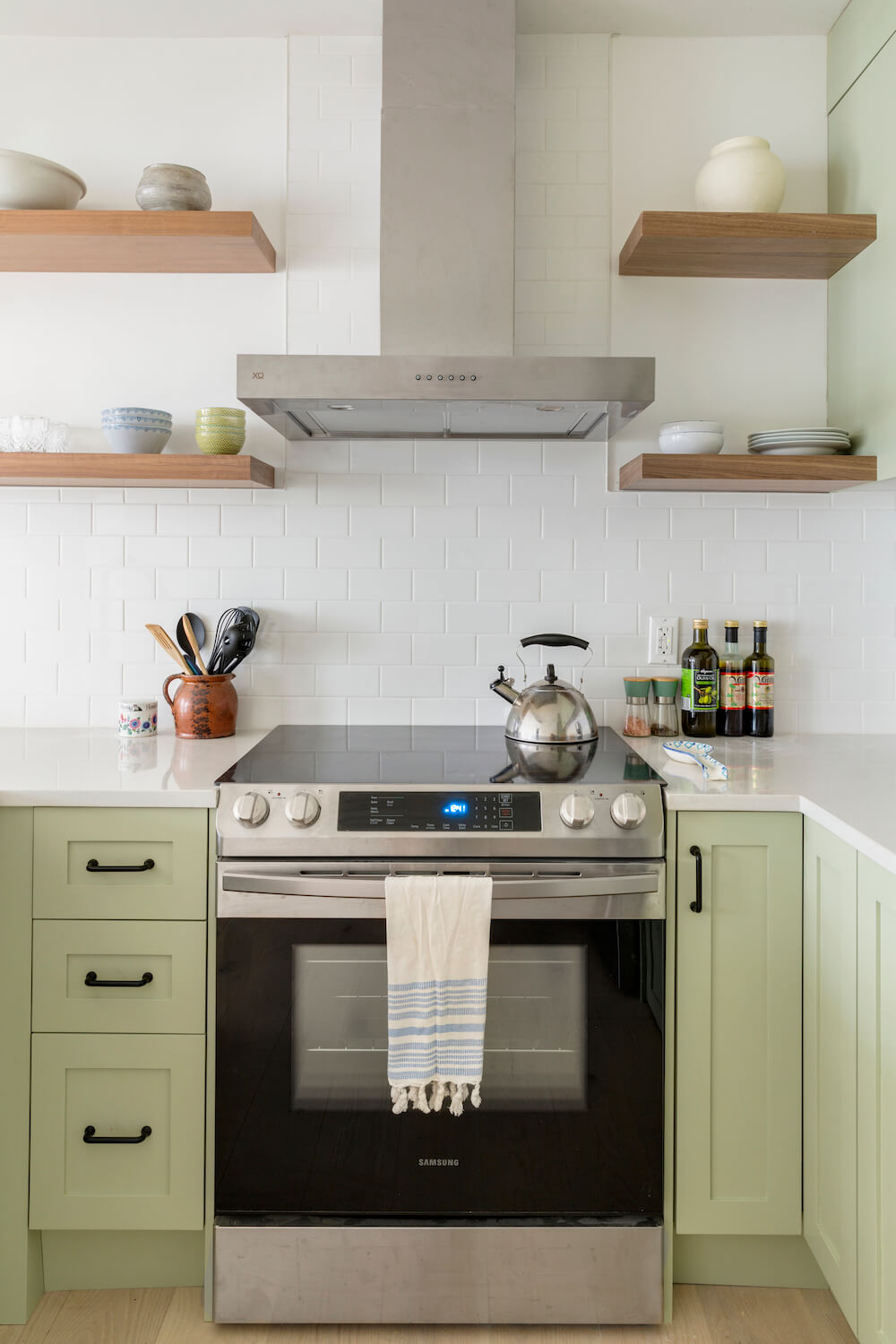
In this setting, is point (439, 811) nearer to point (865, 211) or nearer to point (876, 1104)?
point (876, 1104)

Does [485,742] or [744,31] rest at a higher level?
[744,31]

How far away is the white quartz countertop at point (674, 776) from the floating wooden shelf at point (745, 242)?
1.19 meters

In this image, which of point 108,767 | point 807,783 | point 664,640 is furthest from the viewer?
point 664,640

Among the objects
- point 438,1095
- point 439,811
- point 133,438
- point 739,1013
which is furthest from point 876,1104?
point 133,438

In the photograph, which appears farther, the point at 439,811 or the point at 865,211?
the point at 865,211

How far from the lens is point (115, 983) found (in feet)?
5.91

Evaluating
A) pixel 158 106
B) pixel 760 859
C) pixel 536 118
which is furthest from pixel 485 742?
pixel 158 106

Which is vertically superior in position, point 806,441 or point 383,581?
point 806,441

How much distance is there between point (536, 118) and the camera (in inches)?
95.5

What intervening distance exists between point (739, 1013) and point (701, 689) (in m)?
0.82

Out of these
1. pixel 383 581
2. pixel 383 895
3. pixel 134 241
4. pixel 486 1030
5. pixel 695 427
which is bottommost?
pixel 486 1030

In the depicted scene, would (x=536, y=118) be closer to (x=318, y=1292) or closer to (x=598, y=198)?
(x=598, y=198)

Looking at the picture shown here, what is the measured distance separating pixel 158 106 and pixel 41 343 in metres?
0.69

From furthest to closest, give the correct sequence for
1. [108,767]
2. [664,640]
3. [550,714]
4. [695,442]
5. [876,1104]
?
[664,640] → [695,442] → [550,714] → [108,767] → [876,1104]
